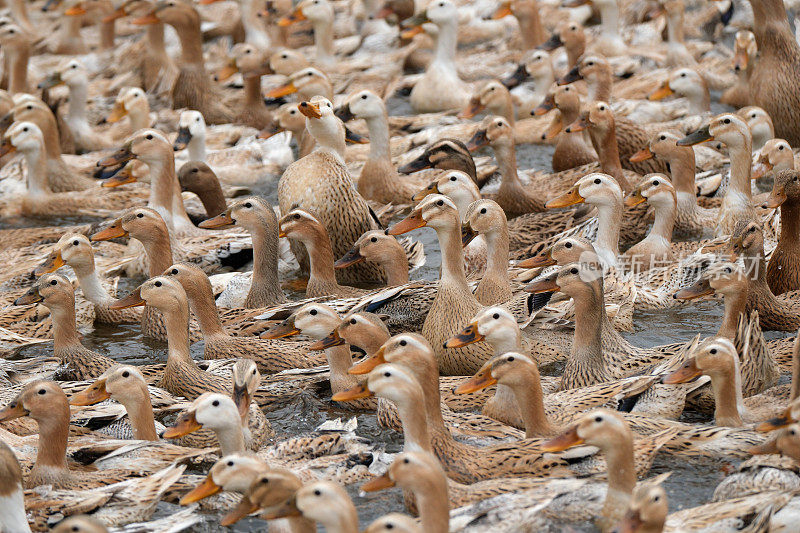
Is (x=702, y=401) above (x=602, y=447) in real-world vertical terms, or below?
below

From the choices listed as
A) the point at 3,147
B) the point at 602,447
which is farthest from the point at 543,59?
the point at 602,447

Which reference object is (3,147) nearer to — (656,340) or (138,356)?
(138,356)

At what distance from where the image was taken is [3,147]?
39.0ft

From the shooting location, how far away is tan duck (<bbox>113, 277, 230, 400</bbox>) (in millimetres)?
7801

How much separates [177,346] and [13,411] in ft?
4.18

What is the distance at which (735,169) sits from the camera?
963 centimetres

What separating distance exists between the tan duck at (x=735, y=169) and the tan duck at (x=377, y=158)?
8.77 ft

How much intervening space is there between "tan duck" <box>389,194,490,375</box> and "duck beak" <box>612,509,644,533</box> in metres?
2.74

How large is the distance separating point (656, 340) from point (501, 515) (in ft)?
9.41

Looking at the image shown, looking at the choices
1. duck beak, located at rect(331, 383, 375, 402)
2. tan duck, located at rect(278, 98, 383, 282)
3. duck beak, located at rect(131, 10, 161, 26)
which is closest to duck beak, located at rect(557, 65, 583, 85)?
tan duck, located at rect(278, 98, 383, 282)

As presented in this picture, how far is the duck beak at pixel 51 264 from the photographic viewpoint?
9.43 meters

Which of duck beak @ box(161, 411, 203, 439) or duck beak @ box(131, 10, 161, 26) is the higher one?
duck beak @ box(131, 10, 161, 26)

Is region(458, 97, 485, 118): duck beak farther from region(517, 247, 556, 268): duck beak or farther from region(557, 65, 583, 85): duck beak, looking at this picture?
region(517, 247, 556, 268): duck beak

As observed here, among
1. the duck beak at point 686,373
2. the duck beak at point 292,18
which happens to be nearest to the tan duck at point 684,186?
the duck beak at point 686,373
